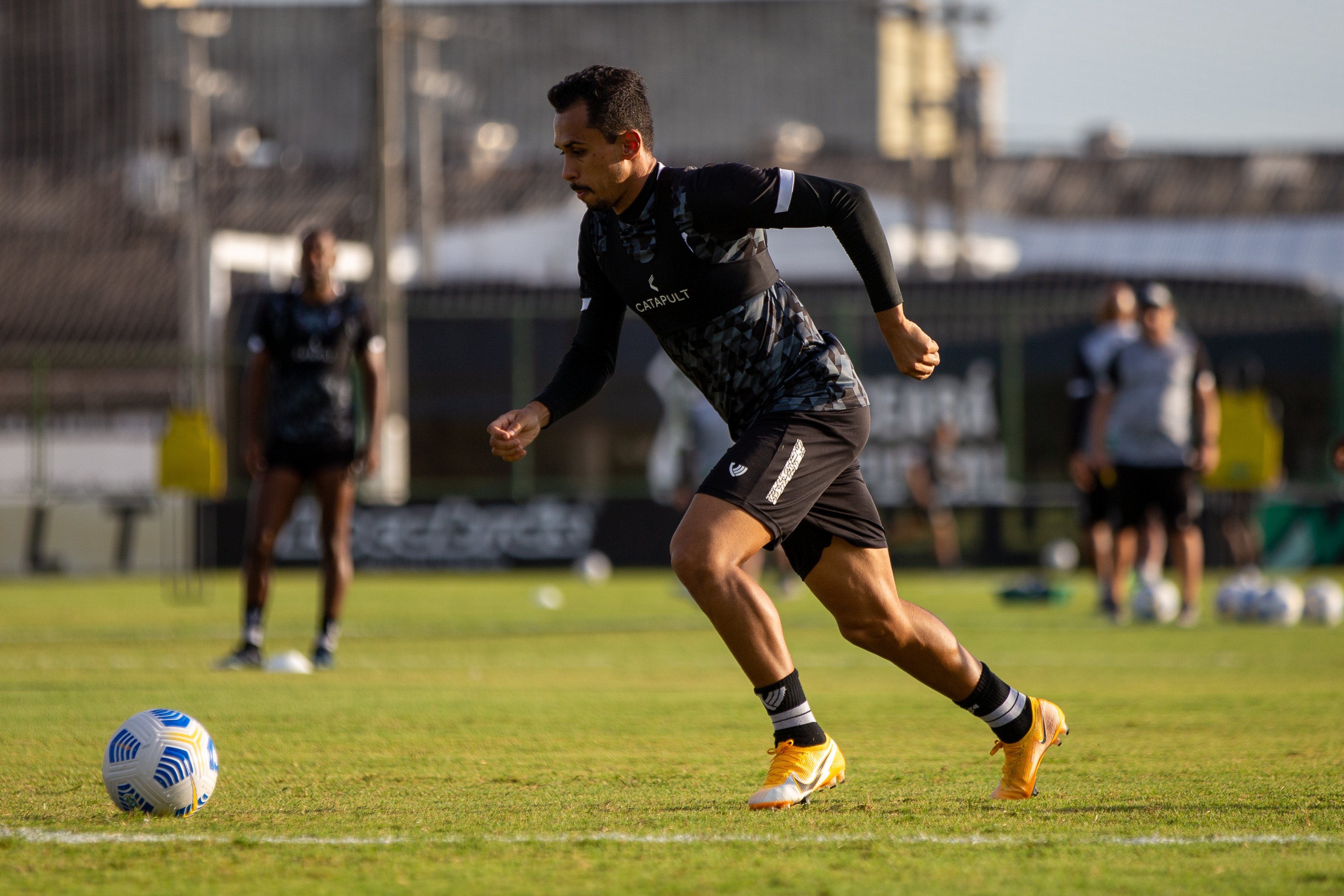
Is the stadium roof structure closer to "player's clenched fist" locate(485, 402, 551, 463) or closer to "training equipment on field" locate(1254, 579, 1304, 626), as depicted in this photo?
"training equipment on field" locate(1254, 579, 1304, 626)

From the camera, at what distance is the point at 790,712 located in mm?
4934

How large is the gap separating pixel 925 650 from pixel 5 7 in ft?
201

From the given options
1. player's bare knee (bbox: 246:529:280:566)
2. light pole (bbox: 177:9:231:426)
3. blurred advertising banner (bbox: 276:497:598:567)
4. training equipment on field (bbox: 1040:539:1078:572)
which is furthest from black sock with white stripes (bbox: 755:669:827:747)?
light pole (bbox: 177:9:231:426)

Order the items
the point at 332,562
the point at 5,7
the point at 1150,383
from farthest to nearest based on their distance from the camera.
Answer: the point at 5,7 < the point at 1150,383 < the point at 332,562

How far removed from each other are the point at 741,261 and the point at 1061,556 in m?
15.9

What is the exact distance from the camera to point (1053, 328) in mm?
21984

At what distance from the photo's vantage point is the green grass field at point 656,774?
4035mm

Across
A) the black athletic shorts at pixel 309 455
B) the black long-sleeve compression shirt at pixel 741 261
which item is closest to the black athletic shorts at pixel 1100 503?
the black athletic shorts at pixel 309 455

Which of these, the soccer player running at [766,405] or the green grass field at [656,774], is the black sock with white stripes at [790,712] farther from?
the green grass field at [656,774]

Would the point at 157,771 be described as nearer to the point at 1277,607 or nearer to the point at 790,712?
the point at 790,712

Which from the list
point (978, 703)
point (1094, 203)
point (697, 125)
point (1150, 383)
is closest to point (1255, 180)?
point (1094, 203)

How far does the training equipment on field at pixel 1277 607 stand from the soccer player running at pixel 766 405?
8.29 m

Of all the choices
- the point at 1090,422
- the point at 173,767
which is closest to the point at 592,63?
the point at 1090,422

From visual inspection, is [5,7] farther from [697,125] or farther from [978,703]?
[978,703]
